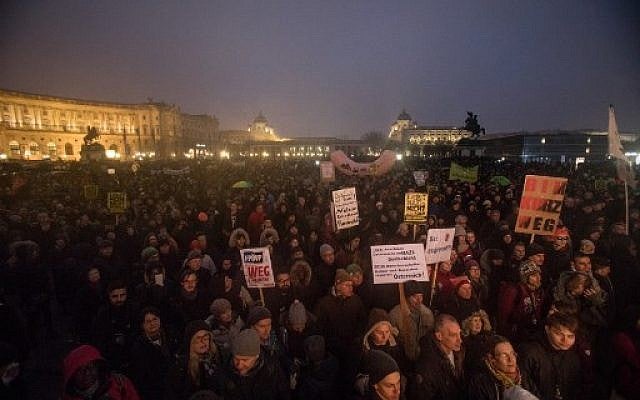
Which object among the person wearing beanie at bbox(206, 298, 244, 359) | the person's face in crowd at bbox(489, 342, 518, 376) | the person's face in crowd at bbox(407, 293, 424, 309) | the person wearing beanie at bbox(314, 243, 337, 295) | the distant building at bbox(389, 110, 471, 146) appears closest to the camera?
the person's face in crowd at bbox(489, 342, 518, 376)

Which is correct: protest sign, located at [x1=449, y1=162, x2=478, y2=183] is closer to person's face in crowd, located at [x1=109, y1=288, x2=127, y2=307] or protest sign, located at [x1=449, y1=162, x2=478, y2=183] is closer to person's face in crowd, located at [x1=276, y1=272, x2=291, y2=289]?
person's face in crowd, located at [x1=276, y1=272, x2=291, y2=289]

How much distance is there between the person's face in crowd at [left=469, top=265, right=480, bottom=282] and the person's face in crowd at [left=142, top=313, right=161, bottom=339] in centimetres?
369

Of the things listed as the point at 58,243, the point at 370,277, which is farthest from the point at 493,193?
the point at 58,243

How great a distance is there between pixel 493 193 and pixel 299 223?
6521 millimetres

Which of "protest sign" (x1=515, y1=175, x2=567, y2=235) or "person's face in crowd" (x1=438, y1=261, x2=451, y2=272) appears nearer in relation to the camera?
"person's face in crowd" (x1=438, y1=261, x2=451, y2=272)

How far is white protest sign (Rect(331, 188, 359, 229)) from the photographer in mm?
7648

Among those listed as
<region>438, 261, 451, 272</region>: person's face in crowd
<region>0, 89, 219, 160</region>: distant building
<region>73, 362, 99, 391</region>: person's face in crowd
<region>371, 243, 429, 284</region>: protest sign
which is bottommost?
<region>438, 261, 451, 272</region>: person's face in crowd

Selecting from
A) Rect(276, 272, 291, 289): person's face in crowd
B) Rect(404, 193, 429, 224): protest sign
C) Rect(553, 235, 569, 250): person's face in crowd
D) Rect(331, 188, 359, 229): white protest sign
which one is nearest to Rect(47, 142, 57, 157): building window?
Rect(331, 188, 359, 229): white protest sign

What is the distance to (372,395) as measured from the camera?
277 cm

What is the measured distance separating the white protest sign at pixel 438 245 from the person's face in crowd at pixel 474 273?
43 cm

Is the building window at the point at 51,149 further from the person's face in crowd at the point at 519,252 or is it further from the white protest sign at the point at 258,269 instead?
the person's face in crowd at the point at 519,252

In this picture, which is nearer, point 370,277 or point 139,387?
point 139,387

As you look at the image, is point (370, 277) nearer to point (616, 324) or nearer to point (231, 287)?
point (231, 287)

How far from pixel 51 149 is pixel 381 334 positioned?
320 feet
